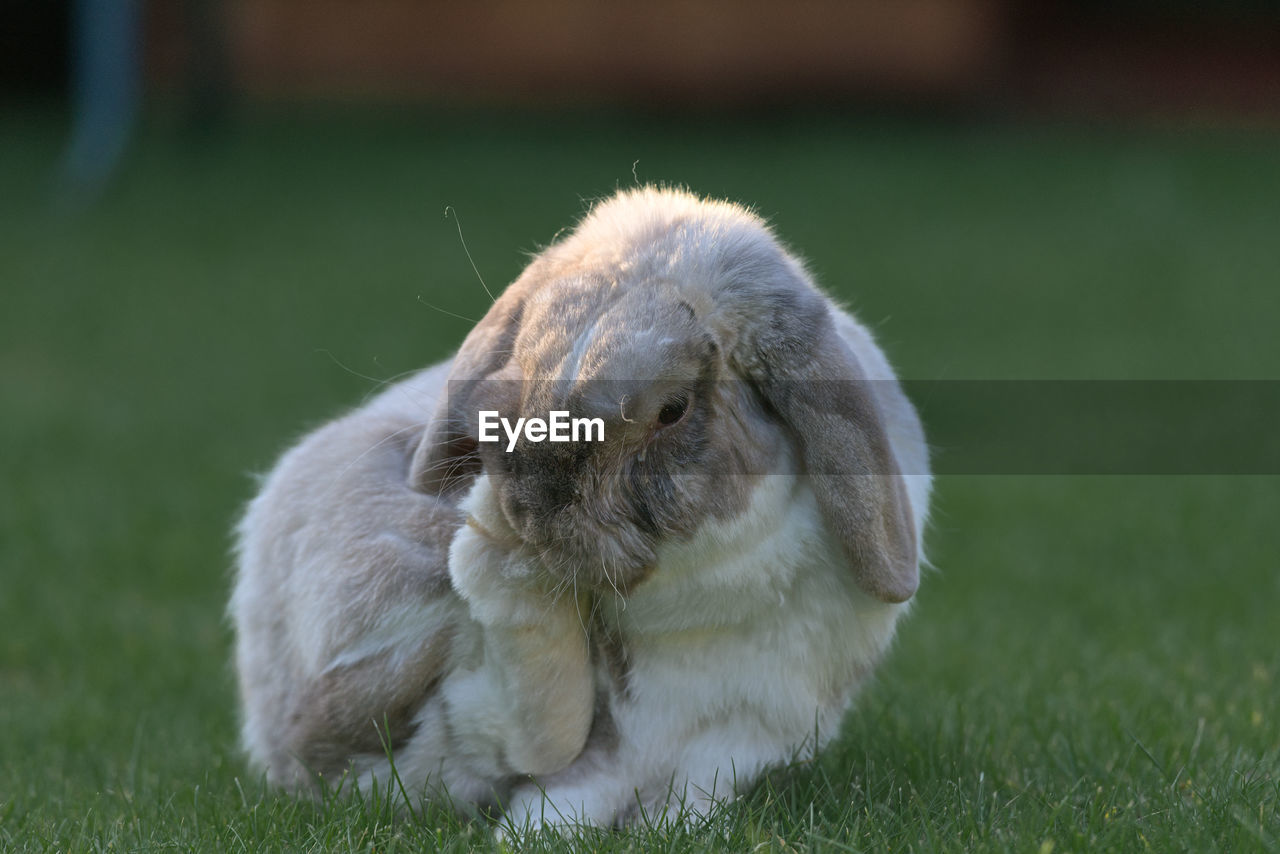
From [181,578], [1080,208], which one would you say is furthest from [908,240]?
[181,578]

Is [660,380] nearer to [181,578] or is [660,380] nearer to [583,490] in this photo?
[583,490]

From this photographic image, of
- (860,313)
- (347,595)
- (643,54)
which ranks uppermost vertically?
(643,54)

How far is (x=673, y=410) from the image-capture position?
2518 mm

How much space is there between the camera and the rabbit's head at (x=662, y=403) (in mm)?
2430

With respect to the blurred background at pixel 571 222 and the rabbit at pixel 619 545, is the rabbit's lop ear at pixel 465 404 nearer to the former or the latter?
the rabbit at pixel 619 545

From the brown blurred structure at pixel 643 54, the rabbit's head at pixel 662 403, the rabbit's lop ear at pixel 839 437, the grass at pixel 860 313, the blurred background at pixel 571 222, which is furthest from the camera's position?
the brown blurred structure at pixel 643 54

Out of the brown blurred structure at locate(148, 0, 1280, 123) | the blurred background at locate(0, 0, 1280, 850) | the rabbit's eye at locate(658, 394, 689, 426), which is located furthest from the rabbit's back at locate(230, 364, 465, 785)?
the brown blurred structure at locate(148, 0, 1280, 123)

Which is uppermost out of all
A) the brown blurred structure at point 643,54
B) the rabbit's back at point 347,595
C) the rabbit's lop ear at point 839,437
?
the brown blurred structure at point 643,54

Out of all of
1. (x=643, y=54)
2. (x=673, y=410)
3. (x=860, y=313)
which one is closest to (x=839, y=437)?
(x=673, y=410)

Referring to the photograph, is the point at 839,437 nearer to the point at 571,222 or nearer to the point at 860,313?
the point at 860,313

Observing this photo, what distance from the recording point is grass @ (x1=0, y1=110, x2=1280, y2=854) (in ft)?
9.93

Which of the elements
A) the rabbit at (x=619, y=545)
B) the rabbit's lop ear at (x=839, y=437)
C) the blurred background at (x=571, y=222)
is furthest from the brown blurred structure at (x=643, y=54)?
the rabbit's lop ear at (x=839, y=437)

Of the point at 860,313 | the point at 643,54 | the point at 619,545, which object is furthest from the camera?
the point at 643,54

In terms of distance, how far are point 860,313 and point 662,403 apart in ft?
5.76
